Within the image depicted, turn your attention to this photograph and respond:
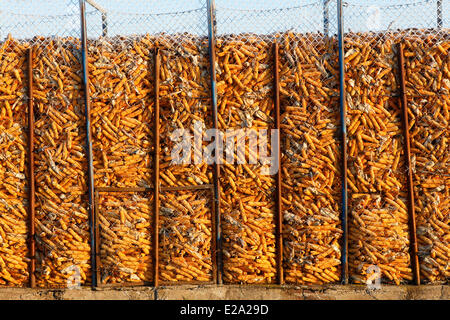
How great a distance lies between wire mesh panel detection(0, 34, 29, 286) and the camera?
18.0ft

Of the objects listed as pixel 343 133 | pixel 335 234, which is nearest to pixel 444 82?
pixel 343 133

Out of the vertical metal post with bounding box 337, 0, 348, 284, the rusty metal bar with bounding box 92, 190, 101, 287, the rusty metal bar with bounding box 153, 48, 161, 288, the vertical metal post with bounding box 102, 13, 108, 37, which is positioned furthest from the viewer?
the vertical metal post with bounding box 102, 13, 108, 37

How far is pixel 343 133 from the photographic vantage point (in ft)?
17.3

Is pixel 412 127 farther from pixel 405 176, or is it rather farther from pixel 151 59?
pixel 151 59

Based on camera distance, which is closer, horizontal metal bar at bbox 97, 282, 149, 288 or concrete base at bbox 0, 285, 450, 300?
concrete base at bbox 0, 285, 450, 300

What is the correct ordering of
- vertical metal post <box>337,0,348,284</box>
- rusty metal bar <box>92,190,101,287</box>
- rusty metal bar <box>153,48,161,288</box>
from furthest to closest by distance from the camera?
1. rusty metal bar <box>92,190,101,287</box>
2. rusty metal bar <box>153,48,161,288</box>
3. vertical metal post <box>337,0,348,284</box>

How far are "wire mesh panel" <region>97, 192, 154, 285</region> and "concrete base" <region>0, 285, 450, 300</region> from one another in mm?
198

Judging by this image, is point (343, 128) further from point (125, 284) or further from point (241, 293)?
point (125, 284)

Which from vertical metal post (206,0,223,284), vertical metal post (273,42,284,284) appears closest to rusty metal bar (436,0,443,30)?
vertical metal post (273,42,284,284)

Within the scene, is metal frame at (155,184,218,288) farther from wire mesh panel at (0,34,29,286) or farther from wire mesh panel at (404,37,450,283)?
wire mesh panel at (404,37,450,283)

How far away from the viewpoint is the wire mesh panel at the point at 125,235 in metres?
5.47

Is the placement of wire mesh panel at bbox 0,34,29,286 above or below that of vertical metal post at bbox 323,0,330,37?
below

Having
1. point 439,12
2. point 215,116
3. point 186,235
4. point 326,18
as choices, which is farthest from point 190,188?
point 439,12

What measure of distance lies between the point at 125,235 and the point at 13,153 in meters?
1.93
